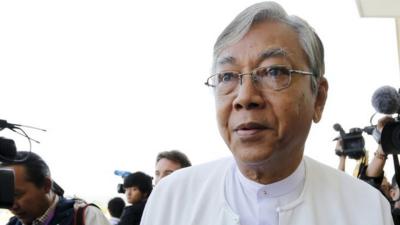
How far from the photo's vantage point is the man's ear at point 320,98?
4.63ft

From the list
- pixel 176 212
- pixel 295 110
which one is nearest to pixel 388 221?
pixel 295 110

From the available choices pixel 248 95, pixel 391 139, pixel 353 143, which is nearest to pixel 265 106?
pixel 248 95

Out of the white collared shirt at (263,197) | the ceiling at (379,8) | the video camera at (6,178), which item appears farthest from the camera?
the ceiling at (379,8)

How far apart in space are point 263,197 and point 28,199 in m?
1.77

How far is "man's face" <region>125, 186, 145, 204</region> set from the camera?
4301mm

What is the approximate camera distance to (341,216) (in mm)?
1327

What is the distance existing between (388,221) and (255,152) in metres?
0.40

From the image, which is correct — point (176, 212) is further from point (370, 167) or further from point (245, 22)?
point (370, 167)

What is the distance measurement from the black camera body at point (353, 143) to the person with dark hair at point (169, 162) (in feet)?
3.51

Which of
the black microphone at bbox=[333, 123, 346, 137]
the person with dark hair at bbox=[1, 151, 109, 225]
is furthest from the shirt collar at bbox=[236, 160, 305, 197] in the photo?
the black microphone at bbox=[333, 123, 346, 137]

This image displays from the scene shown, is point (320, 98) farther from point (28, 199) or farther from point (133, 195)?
point (133, 195)

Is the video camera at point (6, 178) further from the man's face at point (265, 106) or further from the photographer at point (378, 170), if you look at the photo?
the photographer at point (378, 170)

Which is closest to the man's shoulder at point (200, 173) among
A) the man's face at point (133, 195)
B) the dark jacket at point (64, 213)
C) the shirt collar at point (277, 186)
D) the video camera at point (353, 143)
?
the shirt collar at point (277, 186)

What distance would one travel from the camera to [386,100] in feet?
7.95
